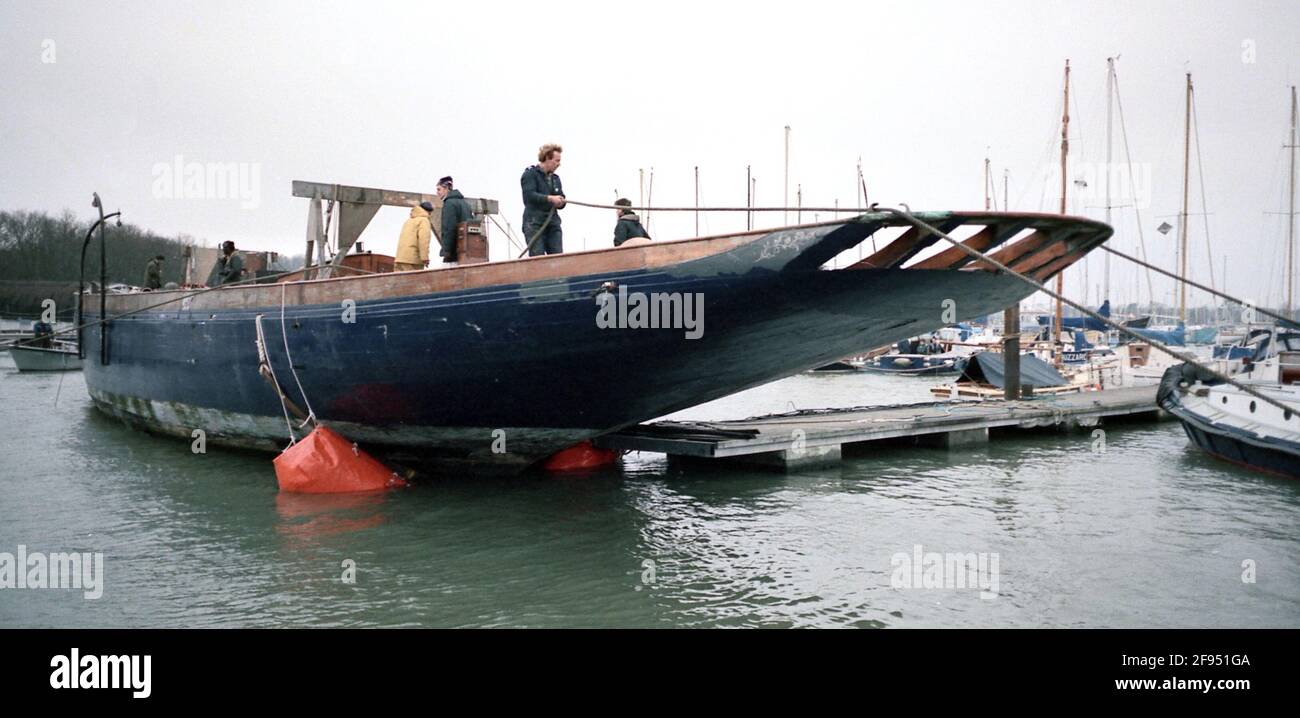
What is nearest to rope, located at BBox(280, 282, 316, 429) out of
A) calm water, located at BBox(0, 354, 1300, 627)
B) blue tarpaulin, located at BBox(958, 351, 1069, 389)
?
calm water, located at BBox(0, 354, 1300, 627)

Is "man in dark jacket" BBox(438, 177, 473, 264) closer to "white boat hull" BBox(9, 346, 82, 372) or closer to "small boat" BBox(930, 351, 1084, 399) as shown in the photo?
"small boat" BBox(930, 351, 1084, 399)

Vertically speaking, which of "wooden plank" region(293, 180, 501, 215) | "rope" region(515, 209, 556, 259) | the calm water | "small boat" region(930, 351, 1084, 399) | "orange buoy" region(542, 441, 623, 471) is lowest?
the calm water

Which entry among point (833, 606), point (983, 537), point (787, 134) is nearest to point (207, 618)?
point (833, 606)

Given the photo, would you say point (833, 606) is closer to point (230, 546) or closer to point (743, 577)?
point (743, 577)

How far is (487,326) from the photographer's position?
27.8ft

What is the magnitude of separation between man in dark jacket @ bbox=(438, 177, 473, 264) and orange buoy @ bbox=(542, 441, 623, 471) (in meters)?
3.05

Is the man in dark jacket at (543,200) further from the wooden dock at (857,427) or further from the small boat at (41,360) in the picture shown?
the small boat at (41,360)

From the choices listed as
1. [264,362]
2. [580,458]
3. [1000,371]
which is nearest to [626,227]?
[580,458]

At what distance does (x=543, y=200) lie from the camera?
8.88 meters

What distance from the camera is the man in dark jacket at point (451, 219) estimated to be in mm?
9492

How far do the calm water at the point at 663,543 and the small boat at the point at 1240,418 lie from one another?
12.6 inches

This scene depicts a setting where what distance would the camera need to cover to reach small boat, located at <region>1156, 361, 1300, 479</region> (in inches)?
434

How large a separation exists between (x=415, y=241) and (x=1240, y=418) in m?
11.7
